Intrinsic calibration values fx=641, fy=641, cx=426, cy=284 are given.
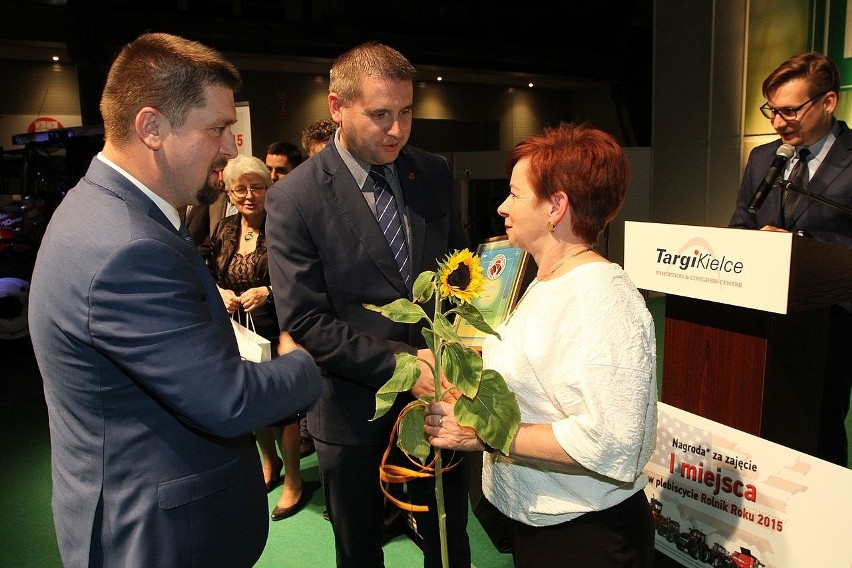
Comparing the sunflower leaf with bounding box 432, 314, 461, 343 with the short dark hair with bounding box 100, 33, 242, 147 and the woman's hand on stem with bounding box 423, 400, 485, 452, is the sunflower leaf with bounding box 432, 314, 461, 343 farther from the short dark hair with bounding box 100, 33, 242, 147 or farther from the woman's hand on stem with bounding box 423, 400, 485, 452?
the short dark hair with bounding box 100, 33, 242, 147

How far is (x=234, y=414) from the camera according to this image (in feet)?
3.68

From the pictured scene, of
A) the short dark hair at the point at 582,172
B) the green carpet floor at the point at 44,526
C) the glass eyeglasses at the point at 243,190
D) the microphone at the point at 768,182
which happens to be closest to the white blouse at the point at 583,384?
the short dark hair at the point at 582,172

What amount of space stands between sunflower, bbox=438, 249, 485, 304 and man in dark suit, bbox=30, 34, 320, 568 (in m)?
0.34

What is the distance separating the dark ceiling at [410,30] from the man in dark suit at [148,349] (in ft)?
31.2

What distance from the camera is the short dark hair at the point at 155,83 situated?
3.83ft

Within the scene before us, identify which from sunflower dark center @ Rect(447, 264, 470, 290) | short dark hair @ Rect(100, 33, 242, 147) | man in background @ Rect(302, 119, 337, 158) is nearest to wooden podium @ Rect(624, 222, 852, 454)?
sunflower dark center @ Rect(447, 264, 470, 290)

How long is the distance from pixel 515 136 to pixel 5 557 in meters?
14.1

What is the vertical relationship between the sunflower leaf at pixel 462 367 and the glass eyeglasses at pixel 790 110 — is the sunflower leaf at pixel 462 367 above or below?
below

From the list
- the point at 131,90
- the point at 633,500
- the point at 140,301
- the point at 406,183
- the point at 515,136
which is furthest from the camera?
the point at 515,136

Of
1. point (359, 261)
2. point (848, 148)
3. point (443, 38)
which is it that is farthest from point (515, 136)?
point (359, 261)

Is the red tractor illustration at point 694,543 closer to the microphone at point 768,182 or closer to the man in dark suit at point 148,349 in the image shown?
the microphone at point 768,182

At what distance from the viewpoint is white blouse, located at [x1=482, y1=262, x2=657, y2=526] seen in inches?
48.6

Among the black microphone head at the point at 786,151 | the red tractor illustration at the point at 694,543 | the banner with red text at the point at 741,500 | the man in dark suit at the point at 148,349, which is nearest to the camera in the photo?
the man in dark suit at the point at 148,349

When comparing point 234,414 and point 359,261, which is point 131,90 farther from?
point 359,261
